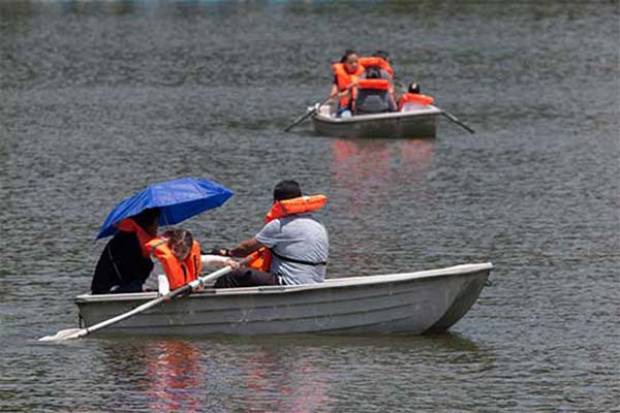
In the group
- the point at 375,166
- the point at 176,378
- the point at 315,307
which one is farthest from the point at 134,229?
the point at 375,166

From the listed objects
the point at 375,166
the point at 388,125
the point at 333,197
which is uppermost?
the point at 388,125

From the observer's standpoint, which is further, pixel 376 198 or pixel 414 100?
pixel 414 100

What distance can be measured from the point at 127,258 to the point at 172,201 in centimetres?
72

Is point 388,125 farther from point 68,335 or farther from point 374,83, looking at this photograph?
point 68,335

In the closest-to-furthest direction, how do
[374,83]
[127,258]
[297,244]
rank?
[297,244]
[127,258]
[374,83]

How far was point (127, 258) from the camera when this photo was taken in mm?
21359

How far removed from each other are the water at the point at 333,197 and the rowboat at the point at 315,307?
0.54ft

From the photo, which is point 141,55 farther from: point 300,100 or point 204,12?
point 204,12

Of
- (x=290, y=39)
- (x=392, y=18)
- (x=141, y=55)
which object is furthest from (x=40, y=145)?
(x=392, y=18)

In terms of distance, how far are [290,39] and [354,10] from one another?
17066 millimetres

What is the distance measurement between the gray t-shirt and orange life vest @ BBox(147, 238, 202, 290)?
717 mm

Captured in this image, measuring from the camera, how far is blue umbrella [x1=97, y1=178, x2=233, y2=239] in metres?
21.3

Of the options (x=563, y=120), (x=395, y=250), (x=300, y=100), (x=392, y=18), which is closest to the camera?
(x=395, y=250)

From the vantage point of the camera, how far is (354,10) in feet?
296
